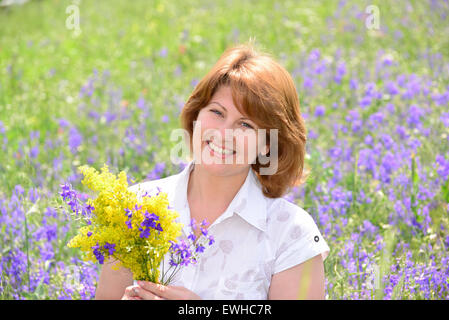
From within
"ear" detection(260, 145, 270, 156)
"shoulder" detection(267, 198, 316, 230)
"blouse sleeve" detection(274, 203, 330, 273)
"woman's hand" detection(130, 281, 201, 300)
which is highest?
"ear" detection(260, 145, 270, 156)

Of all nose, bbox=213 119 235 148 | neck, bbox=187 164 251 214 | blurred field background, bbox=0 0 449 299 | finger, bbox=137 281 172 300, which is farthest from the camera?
blurred field background, bbox=0 0 449 299

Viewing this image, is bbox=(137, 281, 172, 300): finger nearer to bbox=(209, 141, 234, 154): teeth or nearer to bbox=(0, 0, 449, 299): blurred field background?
bbox=(209, 141, 234, 154): teeth

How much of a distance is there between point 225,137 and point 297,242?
0.45 meters

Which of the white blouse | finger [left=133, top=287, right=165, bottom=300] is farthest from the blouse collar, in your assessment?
finger [left=133, top=287, right=165, bottom=300]

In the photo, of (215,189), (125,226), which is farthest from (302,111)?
(125,226)

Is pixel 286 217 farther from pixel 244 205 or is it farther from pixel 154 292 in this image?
pixel 154 292

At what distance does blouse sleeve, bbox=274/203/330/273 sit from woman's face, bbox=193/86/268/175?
263mm

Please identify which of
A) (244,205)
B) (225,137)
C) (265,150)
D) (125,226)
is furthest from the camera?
(265,150)

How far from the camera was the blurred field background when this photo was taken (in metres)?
2.80

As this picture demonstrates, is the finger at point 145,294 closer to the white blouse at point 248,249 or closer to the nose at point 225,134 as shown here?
the white blouse at point 248,249

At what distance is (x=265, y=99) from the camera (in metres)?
2.08

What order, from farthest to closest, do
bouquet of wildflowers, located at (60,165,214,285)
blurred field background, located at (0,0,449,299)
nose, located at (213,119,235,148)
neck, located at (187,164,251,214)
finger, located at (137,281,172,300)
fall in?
blurred field background, located at (0,0,449,299)
neck, located at (187,164,251,214)
nose, located at (213,119,235,148)
finger, located at (137,281,172,300)
bouquet of wildflowers, located at (60,165,214,285)

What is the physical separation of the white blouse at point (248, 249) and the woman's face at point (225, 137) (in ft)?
0.52

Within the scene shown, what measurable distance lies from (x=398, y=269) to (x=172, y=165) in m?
1.48
